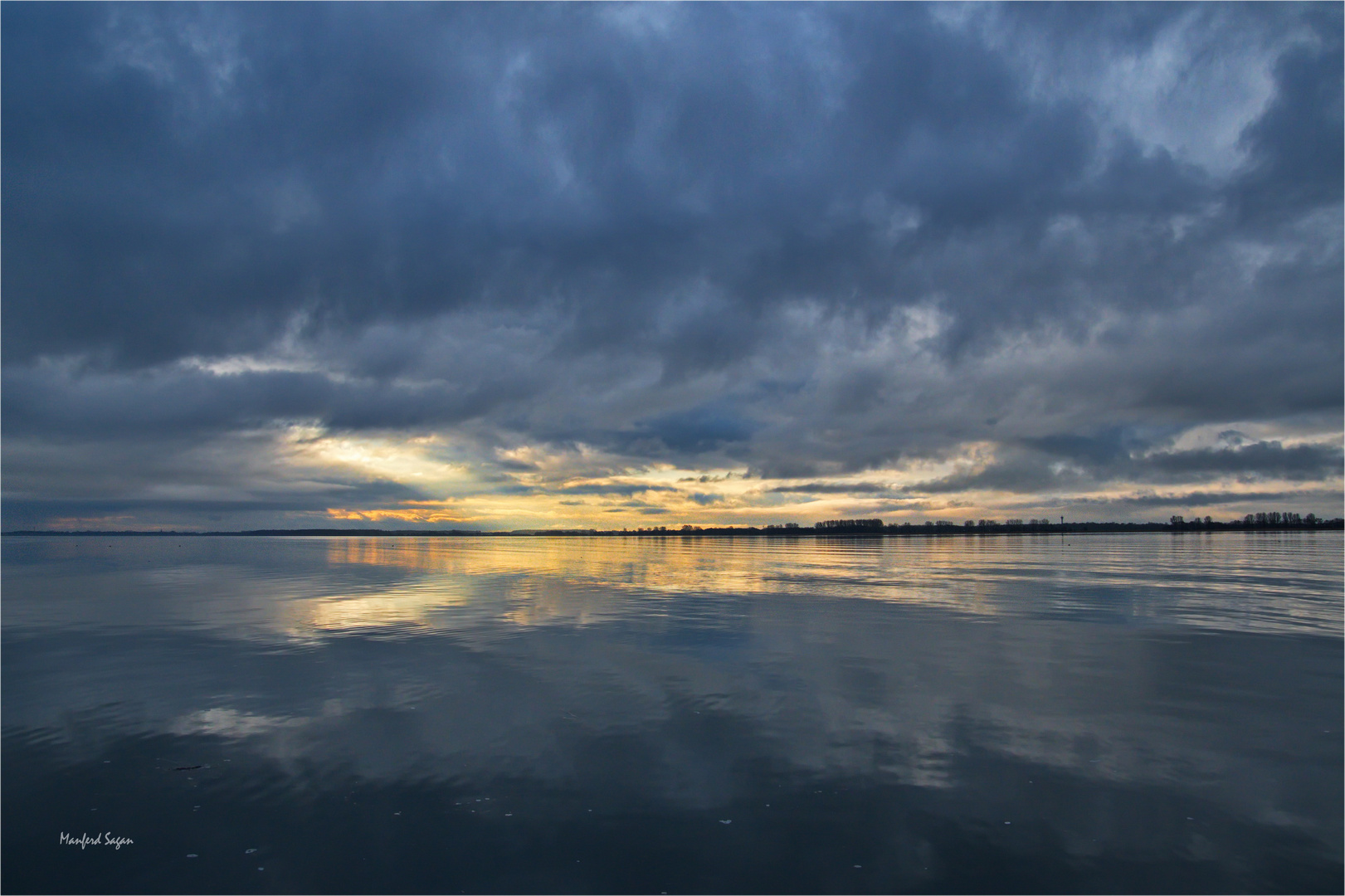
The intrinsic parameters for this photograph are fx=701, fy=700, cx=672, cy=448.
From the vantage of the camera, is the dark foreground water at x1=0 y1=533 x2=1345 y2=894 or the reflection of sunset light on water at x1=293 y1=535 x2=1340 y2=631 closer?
the dark foreground water at x1=0 y1=533 x2=1345 y2=894

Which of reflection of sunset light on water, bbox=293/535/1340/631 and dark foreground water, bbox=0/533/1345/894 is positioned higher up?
dark foreground water, bbox=0/533/1345/894

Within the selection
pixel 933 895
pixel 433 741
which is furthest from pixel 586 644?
pixel 933 895

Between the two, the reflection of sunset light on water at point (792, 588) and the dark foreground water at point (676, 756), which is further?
the reflection of sunset light on water at point (792, 588)

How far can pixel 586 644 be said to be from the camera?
78.8 feet

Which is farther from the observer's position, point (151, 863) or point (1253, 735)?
point (1253, 735)

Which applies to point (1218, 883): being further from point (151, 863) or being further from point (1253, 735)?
point (151, 863)

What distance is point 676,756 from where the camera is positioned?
511 inches

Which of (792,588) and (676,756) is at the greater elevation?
(676,756)

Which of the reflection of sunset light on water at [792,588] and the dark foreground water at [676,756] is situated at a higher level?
the dark foreground water at [676,756]

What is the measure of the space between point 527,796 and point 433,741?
3541 millimetres

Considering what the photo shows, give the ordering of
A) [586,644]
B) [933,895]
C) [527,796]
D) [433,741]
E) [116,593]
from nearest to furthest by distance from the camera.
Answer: [933,895] → [527,796] → [433,741] → [586,644] → [116,593]

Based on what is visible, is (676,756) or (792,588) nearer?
(676,756)

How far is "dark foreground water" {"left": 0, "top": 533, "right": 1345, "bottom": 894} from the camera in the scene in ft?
30.2

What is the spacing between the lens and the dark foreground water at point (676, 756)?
922 centimetres
